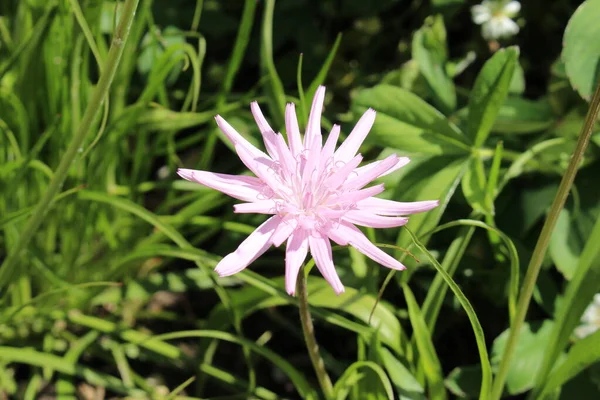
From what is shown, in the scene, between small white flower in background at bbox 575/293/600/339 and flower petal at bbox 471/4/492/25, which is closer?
small white flower in background at bbox 575/293/600/339

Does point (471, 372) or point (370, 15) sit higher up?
point (370, 15)

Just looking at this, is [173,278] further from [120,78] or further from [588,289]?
[588,289]

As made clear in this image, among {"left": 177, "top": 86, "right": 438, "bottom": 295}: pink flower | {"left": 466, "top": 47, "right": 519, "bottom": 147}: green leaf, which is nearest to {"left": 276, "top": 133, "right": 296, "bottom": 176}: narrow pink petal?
{"left": 177, "top": 86, "right": 438, "bottom": 295}: pink flower

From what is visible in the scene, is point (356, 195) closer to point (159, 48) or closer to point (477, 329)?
point (477, 329)

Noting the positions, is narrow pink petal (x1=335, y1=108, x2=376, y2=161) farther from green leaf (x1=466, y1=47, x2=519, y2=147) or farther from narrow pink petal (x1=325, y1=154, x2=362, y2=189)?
green leaf (x1=466, y1=47, x2=519, y2=147)

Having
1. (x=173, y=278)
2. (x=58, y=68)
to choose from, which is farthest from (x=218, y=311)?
(x=58, y=68)

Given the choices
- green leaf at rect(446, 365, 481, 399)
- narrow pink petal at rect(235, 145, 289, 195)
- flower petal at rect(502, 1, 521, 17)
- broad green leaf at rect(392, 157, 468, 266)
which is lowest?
green leaf at rect(446, 365, 481, 399)

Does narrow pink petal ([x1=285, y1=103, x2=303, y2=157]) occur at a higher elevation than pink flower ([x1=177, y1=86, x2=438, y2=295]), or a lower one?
higher

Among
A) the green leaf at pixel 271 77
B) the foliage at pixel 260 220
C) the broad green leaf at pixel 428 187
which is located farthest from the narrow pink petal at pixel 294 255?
the green leaf at pixel 271 77

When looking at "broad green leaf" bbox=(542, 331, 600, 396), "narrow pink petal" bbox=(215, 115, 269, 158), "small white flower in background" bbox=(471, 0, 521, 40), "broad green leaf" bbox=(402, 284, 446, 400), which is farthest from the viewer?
"small white flower in background" bbox=(471, 0, 521, 40)
